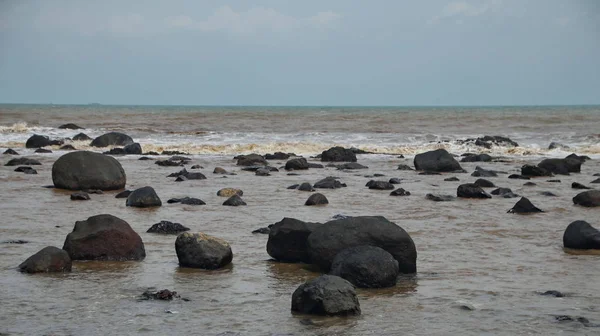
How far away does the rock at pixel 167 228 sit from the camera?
1002 centimetres

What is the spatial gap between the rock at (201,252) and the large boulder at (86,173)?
7.69 metres

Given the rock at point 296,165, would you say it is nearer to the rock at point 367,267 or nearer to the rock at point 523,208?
the rock at point 523,208

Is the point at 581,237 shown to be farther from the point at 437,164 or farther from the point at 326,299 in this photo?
the point at 437,164

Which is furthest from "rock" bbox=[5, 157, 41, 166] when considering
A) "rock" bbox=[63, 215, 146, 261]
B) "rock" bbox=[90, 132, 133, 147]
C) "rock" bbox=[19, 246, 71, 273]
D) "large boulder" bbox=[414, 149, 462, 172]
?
"rock" bbox=[19, 246, 71, 273]

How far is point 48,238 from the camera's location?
9.52 metres

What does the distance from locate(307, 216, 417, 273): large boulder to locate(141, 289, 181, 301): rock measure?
5.84 ft

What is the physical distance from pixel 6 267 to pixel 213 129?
131ft

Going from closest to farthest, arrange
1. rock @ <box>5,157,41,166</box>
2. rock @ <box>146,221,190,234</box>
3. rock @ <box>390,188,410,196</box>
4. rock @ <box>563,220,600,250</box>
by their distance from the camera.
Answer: rock @ <box>563,220,600,250</box> → rock @ <box>146,221,190,234</box> → rock @ <box>390,188,410,196</box> → rock @ <box>5,157,41,166</box>

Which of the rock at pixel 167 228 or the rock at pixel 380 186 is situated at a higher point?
the rock at pixel 167 228

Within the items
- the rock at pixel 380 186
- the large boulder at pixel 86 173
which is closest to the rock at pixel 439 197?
the rock at pixel 380 186

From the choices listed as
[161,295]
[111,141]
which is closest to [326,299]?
[161,295]

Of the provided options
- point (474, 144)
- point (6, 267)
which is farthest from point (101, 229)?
point (474, 144)

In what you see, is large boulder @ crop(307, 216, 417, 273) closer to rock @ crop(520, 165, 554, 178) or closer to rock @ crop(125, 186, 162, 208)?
rock @ crop(125, 186, 162, 208)

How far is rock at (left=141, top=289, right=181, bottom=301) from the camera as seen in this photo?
6598 millimetres
